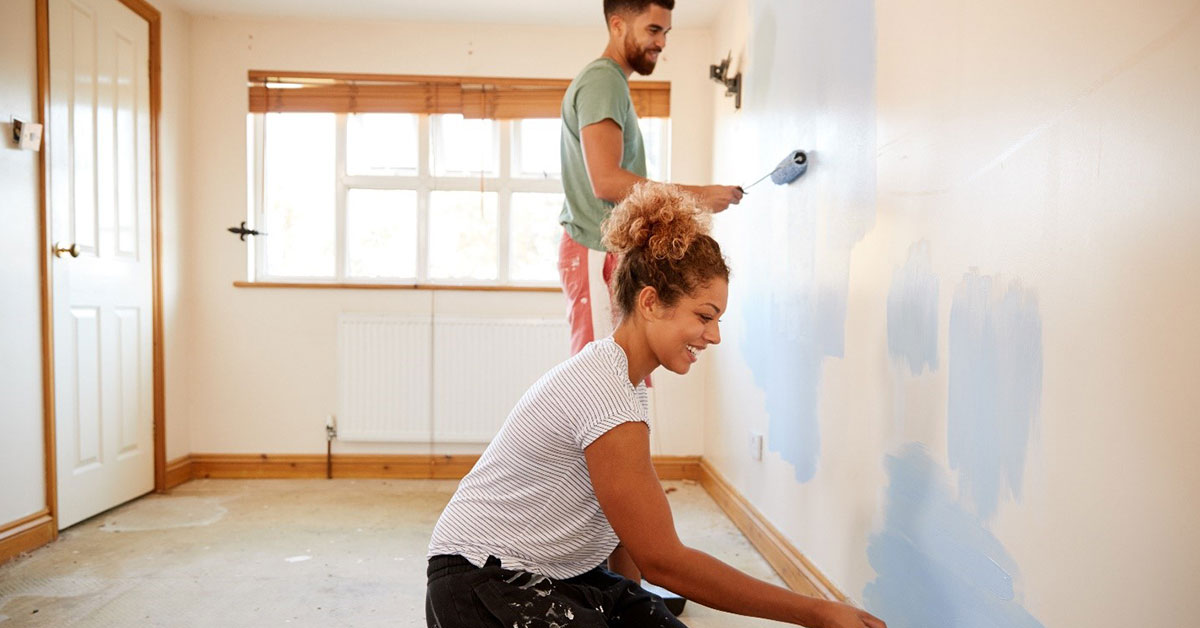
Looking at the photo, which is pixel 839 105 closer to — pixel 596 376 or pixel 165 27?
pixel 596 376

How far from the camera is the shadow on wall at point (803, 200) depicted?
78.5 inches

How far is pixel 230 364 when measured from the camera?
4004 millimetres

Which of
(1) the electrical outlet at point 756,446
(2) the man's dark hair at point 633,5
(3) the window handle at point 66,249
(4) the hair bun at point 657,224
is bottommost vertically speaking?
(1) the electrical outlet at point 756,446

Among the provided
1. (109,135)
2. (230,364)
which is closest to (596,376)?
(109,135)

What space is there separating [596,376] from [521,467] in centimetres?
18

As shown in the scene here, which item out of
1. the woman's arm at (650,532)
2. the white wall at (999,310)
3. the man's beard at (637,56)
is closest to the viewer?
the white wall at (999,310)

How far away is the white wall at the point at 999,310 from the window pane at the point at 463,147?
195 cm

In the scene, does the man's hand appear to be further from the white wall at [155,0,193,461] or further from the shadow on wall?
the white wall at [155,0,193,461]

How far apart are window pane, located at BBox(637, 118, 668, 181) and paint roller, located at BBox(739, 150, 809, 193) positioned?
1.56m

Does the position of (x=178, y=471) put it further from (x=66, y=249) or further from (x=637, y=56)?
(x=637, y=56)

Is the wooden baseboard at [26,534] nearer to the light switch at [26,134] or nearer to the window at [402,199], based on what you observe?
the light switch at [26,134]

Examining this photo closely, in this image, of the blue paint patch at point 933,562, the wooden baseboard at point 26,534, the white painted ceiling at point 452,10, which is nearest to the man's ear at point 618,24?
the blue paint patch at point 933,562

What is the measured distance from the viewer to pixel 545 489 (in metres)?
1.24

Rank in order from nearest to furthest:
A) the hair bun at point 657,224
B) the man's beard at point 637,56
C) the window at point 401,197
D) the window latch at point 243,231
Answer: the hair bun at point 657,224 < the man's beard at point 637,56 < the window latch at point 243,231 < the window at point 401,197
